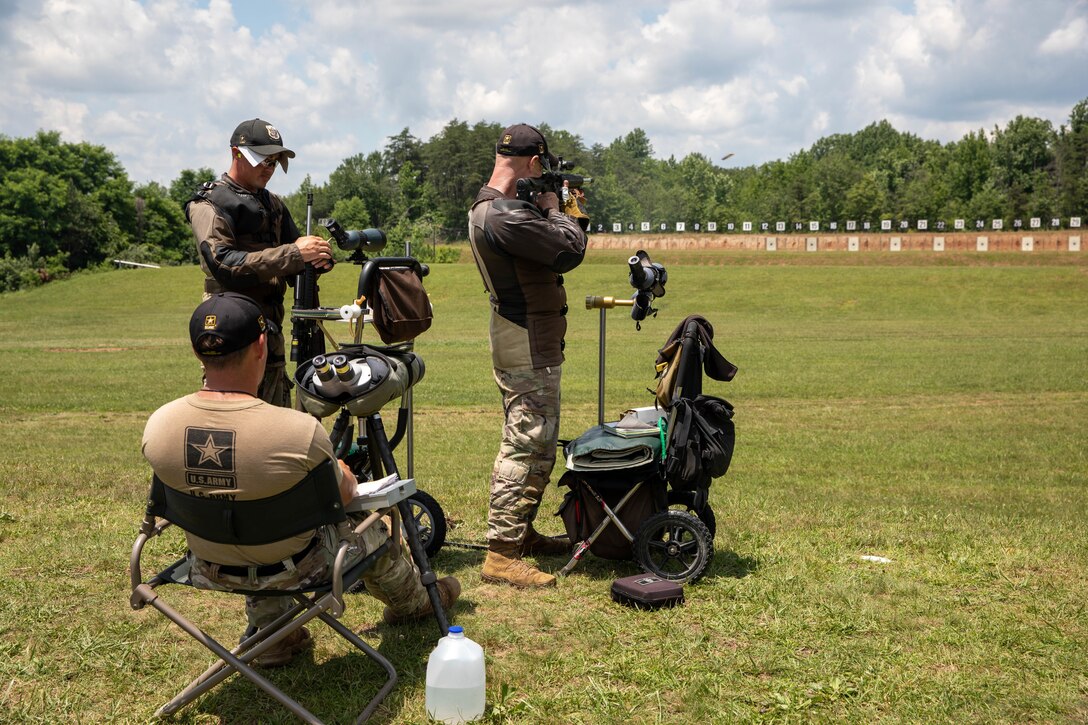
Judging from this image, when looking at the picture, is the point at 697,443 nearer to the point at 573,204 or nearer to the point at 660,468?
the point at 660,468

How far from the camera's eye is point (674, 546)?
544cm

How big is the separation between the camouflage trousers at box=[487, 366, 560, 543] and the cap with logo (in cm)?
175

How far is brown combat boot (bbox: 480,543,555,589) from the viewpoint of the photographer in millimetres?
5352

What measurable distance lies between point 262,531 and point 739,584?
8.91 feet

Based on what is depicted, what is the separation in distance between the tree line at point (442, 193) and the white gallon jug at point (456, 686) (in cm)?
6688

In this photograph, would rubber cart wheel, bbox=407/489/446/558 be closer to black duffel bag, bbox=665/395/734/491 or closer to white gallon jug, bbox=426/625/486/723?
black duffel bag, bbox=665/395/734/491

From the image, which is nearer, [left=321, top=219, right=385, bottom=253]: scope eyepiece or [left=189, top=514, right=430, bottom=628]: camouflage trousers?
[left=189, top=514, right=430, bottom=628]: camouflage trousers

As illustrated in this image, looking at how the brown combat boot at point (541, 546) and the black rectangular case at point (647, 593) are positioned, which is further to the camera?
the brown combat boot at point (541, 546)

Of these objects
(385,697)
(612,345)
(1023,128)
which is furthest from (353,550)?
(1023,128)

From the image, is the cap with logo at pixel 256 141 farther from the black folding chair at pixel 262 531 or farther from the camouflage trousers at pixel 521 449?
the black folding chair at pixel 262 531

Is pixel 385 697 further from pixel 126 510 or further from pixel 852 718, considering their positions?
pixel 126 510


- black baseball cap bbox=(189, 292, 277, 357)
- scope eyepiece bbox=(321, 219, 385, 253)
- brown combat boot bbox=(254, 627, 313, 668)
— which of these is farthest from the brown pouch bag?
brown combat boot bbox=(254, 627, 313, 668)

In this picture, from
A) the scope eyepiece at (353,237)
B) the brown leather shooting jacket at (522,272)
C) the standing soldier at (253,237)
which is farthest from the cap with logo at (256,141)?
the brown leather shooting jacket at (522,272)

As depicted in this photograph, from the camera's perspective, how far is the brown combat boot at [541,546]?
19.8 ft
